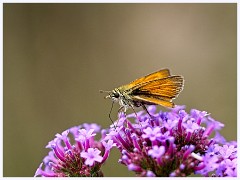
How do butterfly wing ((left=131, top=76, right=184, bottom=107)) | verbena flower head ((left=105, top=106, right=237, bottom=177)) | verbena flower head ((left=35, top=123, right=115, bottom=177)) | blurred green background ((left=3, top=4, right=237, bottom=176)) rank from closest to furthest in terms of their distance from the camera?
verbena flower head ((left=105, top=106, right=237, bottom=177))
verbena flower head ((left=35, top=123, right=115, bottom=177))
butterfly wing ((left=131, top=76, right=184, bottom=107))
blurred green background ((left=3, top=4, right=237, bottom=176))

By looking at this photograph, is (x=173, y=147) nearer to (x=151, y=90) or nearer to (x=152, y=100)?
(x=152, y=100)

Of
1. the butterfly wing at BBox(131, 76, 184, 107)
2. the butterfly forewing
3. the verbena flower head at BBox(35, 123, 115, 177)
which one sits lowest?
the verbena flower head at BBox(35, 123, 115, 177)

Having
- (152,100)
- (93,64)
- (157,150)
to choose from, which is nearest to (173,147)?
(157,150)

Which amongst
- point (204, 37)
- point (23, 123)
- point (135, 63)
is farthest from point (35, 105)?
point (204, 37)

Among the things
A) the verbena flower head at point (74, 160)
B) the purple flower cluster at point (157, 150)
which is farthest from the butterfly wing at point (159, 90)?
the verbena flower head at point (74, 160)

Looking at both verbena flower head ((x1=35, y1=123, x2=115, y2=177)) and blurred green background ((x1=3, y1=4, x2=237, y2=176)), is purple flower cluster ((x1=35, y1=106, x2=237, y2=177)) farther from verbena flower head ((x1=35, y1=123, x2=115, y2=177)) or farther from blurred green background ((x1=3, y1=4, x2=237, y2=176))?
blurred green background ((x1=3, y1=4, x2=237, y2=176))

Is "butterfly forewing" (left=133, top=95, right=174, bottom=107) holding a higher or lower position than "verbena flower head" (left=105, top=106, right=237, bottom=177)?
higher

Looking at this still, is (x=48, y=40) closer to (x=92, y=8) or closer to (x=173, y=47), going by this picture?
(x=92, y=8)

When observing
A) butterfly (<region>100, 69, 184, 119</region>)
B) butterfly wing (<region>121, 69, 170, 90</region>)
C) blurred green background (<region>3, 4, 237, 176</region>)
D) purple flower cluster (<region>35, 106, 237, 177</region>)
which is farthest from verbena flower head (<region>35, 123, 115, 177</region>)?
blurred green background (<region>3, 4, 237, 176</region>)
